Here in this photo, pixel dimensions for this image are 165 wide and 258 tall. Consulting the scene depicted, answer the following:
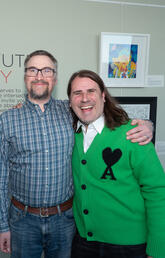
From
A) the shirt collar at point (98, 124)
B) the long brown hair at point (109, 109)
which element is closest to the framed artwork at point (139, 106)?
the long brown hair at point (109, 109)

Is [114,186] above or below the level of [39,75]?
below

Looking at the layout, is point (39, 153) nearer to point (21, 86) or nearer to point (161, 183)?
point (161, 183)

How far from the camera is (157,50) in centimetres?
204

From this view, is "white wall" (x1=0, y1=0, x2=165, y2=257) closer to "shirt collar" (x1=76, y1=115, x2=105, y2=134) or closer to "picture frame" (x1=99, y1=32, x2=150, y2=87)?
"picture frame" (x1=99, y1=32, x2=150, y2=87)

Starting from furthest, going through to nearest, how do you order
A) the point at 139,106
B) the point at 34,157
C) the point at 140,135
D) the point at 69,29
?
the point at 139,106, the point at 69,29, the point at 34,157, the point at 140,135

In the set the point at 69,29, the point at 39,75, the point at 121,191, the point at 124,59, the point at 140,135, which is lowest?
the point at 121,191

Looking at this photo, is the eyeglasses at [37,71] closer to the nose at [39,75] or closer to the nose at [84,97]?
the nose at [39,75]

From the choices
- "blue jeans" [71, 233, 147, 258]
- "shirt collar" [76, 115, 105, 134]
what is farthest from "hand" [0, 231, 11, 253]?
"shirt collar" [76, 115, 105, 134]

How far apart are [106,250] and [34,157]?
25.3 inches

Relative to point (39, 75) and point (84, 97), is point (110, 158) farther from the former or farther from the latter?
point (39, 75)

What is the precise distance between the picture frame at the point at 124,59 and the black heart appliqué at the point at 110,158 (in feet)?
2.98

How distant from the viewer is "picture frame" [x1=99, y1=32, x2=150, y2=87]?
188 cm

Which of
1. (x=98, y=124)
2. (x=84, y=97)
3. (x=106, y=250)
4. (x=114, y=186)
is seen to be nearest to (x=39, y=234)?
(x=106, y=250)

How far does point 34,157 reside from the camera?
4.15 ft
